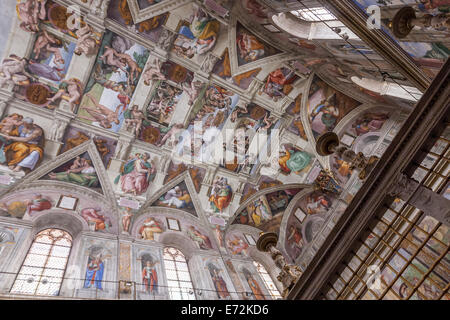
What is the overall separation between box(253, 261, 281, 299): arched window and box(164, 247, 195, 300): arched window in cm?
394

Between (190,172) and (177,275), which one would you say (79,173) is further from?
(177,275)

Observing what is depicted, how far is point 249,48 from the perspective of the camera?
12.2m

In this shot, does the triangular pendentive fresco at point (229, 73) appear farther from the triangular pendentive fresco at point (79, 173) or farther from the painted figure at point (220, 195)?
the triangular pendentive fresco at point (79, 173)

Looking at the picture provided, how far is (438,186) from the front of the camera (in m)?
4.73

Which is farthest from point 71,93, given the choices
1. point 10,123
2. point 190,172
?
point 190,172

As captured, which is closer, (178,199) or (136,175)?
(136,175)

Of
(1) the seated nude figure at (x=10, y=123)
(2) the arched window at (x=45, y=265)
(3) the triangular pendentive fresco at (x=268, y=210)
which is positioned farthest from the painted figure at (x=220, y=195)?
(1) the seated nude figure at (x=10, y=123)

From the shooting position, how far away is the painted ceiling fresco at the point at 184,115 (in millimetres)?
10227

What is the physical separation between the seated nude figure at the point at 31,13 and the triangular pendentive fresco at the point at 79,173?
5020 millimetres

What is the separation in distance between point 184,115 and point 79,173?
206 inches
